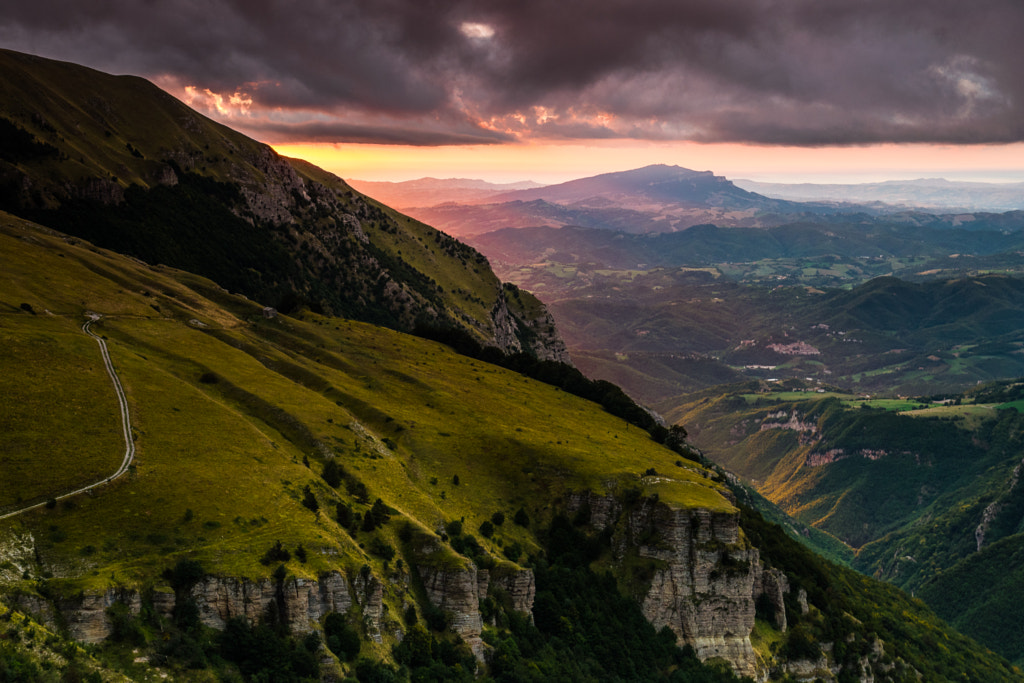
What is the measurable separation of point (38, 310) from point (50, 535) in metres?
63.1

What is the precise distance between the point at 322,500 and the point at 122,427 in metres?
22.8

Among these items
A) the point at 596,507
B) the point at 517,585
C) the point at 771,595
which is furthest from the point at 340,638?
the point at 771,595

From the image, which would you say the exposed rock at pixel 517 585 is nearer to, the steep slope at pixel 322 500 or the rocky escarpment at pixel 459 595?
the steep slope at pixel 322 500

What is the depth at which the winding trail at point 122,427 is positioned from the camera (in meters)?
67.5

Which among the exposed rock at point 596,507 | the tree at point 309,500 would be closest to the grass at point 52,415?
the tree at point 309,500

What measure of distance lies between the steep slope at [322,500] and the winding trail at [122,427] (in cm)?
95

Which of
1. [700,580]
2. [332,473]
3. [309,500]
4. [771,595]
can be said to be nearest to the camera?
[309,500]

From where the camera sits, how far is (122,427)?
83.6m

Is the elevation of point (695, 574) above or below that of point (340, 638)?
below

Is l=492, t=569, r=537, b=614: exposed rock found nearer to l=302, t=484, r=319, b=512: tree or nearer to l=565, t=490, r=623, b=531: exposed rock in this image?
l=565, t=490, r=623, b=531: exposed rock

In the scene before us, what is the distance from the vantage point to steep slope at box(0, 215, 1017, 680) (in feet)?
214

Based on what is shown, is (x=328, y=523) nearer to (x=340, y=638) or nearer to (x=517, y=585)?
(x=340, y=638)

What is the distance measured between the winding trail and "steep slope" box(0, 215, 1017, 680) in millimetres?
947

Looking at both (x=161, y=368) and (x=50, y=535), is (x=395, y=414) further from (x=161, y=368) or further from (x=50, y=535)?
(x=50, y=535)
